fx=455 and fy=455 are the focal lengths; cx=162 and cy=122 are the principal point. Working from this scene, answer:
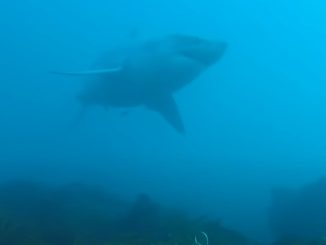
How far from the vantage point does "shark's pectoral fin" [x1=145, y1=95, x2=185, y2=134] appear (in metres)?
12.3

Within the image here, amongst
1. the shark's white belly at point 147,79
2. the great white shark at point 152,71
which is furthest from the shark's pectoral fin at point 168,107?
the shark's white belly at point 147,79

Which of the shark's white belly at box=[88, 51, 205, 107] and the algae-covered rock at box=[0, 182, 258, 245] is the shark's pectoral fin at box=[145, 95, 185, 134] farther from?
the algae-covered rock at box=[0, 182, 258, 245]

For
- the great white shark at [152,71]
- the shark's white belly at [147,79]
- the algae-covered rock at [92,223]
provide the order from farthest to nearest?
the shark's white belly at [147,79]
the great white shark at [152,71]
the algae-covered rock at [92,223]

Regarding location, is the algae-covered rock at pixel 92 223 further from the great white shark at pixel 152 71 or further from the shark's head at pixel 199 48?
the shark's head at pixel 199 48

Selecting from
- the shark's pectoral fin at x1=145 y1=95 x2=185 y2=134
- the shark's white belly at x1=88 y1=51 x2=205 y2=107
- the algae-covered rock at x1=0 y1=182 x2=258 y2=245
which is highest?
the shark's white belly at x1=88 y1=51 x2=205 y2=107

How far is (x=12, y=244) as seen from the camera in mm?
5488

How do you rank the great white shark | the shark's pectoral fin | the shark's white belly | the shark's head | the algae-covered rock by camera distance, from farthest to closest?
the shark's pectoral fin → the shark's white belly → the great white shark → the shark's head → the algae-covered rock

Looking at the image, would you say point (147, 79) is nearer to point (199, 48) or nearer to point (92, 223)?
point (199, 48)

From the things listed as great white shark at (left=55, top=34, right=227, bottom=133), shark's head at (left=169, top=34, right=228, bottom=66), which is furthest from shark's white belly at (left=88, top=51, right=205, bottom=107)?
shark's head at (left=169, top=34, right=228, bottom=66)

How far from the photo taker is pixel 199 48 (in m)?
9.74

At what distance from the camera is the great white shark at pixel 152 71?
9.93 meters

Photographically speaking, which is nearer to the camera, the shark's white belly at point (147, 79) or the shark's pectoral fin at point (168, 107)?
the shark's white belly at point (147, 79)

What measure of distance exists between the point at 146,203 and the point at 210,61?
364 centimetres

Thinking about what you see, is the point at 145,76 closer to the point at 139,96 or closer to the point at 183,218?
the point at 139,96
